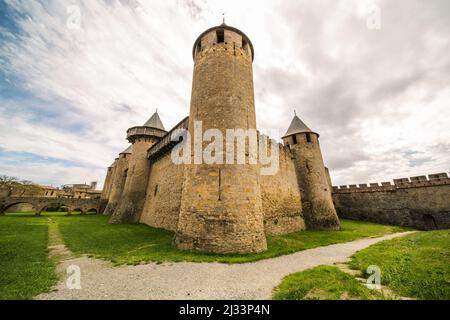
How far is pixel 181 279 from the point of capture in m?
4.57

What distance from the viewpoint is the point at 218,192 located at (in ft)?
25.0

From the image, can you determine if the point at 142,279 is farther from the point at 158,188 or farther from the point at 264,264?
the point at 158,188

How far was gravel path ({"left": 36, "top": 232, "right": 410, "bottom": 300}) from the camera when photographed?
12.3ft

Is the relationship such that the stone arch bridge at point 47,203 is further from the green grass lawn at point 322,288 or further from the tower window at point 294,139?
the green grass lawn at point 322,288

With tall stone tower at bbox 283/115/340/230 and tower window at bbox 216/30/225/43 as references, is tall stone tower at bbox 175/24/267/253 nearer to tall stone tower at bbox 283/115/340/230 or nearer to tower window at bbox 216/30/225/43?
tower window at bbox 216/30/225/43

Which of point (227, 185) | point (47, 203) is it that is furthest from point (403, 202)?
point (47, 203)

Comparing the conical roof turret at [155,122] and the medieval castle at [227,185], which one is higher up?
the conical roof turret at [155,122]

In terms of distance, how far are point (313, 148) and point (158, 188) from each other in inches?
594

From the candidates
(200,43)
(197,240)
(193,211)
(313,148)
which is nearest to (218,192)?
(193,211)

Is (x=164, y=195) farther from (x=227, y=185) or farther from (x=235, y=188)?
(x=235, y=188)

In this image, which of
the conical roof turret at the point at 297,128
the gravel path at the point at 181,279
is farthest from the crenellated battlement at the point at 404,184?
the gravel path at the point at 181,279

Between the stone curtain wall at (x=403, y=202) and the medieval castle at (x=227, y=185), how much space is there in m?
8.85

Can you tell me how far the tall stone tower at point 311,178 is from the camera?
50.2ft

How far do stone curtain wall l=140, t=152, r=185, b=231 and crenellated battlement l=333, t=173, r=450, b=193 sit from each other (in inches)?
834
